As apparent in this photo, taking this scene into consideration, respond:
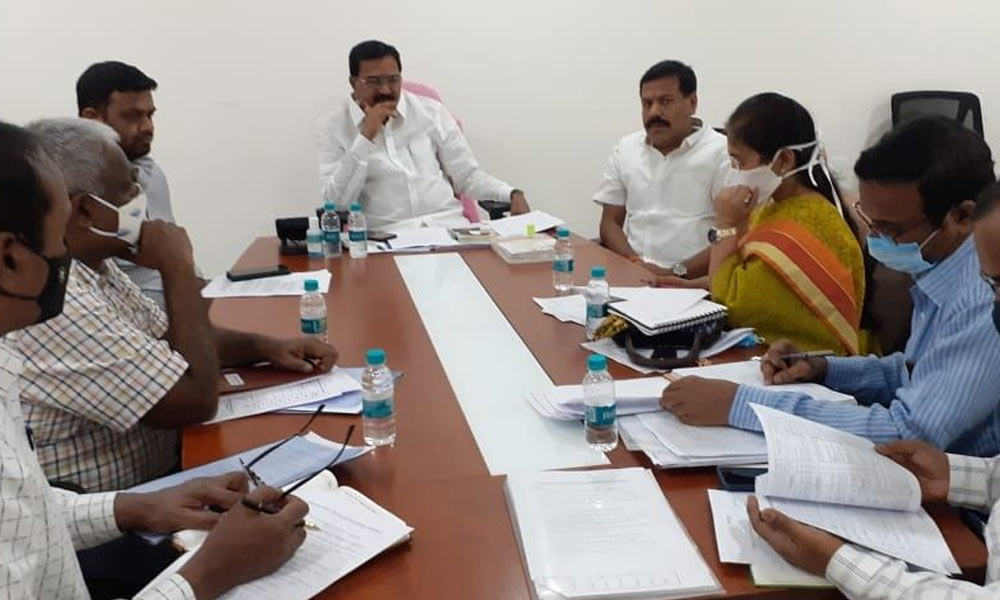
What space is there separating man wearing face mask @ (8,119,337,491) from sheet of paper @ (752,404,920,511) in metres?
0.98

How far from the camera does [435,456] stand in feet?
4.79

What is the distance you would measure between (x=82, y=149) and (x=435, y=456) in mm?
876

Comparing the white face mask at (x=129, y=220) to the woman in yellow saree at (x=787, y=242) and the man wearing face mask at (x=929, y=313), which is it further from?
the woman in yellow saree at (x=787, y=242)

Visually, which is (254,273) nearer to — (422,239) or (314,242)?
(314,242)

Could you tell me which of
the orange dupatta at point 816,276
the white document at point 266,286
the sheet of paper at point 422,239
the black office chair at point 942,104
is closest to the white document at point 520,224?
the sheet of paper at point 422,239

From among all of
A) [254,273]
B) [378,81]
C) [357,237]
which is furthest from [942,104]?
[254,273]

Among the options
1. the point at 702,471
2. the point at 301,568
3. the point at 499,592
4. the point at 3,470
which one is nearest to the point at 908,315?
the point at 702,471

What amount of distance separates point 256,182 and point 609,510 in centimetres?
339

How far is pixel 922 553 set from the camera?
114 centimetres

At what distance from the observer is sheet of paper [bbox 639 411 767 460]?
1385 millimetres

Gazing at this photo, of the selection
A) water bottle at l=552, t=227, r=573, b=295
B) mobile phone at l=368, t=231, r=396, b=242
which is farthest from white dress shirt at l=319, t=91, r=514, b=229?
water bottle at l=552, t=227, r=573, b=295

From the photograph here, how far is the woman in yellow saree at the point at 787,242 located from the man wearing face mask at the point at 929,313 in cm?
37

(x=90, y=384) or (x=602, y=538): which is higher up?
(x=90, y=384)

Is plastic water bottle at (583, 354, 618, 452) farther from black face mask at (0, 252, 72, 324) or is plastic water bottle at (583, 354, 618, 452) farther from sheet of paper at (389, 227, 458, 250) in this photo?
sheet of paper at (389, 227, 458, 250)
